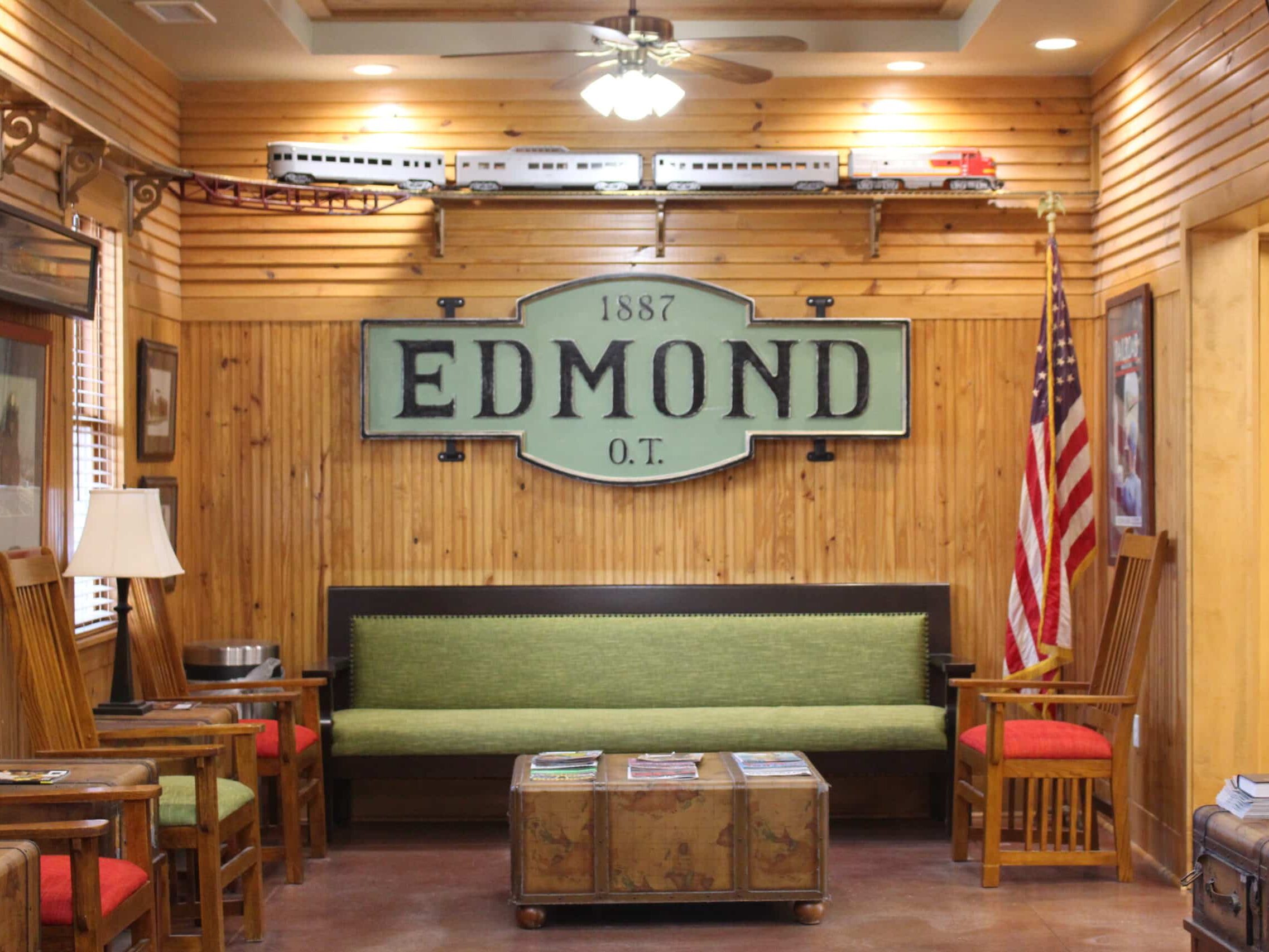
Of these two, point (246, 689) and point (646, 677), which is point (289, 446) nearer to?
point (246, 689)

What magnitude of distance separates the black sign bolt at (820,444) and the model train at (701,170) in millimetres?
513

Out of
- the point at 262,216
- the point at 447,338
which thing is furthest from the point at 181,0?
the point at 447,338

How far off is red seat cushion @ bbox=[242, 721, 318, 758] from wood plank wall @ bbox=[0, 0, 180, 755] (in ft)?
2.12

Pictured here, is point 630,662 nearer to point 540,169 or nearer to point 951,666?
point 951,666

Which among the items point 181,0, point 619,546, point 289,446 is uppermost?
point 181,0

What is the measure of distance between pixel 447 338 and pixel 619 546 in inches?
48.1

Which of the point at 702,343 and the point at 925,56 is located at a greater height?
the point at 925,56

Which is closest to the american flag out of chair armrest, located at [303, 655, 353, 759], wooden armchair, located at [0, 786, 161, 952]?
chair armrest, located at [303, 655, 353, 759]

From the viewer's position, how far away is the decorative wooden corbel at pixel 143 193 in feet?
18.9

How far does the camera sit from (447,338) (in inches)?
254

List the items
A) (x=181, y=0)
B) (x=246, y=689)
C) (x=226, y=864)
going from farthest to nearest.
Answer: (x=246, y=689) → (x=181, y=0) → (x=226, y=864)

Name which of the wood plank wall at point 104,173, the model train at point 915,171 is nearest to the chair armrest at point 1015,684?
the model train at point 915,171

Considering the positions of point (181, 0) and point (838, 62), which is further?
point (838, 62)

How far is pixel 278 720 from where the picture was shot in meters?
5.42
